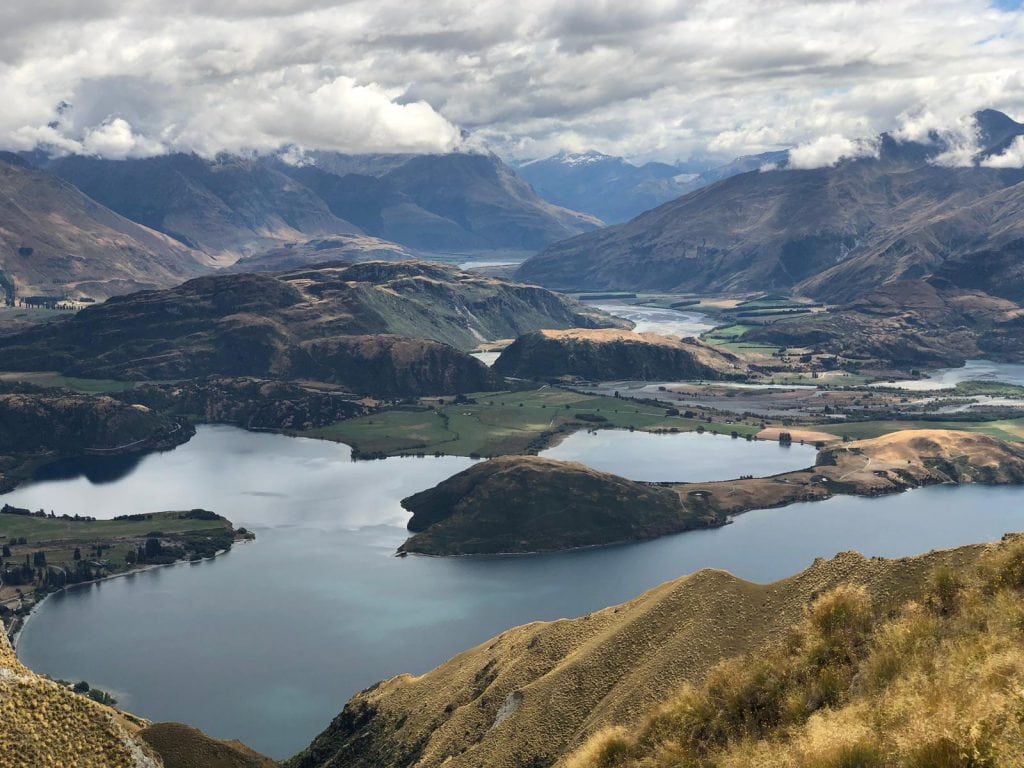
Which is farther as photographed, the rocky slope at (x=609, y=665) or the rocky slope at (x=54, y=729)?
the rocky slope at (x=609, y=665)

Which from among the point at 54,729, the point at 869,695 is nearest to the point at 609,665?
the point at 869,695

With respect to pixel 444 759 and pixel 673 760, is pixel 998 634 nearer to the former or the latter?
pixel 673 760

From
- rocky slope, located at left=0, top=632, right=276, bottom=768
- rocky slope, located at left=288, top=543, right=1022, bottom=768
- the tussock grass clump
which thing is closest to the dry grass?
rocky slope, located at left=0, top=632, right=276, bottom=768

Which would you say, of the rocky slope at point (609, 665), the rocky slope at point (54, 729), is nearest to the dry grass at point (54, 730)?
the rocky slope at point (54, 729)

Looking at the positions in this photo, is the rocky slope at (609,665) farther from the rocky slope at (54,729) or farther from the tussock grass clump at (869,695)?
the rocky slope at (54,729)

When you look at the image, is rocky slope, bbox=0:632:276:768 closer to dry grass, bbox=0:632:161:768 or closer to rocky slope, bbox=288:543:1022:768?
dry grass, bbox=0:632:161:768

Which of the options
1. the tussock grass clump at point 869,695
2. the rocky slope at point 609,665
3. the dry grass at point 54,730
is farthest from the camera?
the rocky slope at point 609,665
